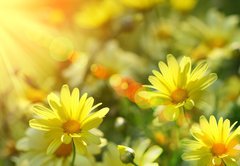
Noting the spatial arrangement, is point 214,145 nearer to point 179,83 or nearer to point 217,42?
point 179,83

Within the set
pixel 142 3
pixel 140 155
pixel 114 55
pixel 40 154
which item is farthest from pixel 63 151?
pixel 142 3

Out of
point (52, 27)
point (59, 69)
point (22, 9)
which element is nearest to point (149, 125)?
point (59, 69)

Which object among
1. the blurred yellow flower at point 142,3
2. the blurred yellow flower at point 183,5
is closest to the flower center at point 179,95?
the blurred yellow flower at point 142,3

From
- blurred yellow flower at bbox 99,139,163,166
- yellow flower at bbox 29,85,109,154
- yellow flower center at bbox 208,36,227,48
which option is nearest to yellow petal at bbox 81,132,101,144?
yellow flower at bbox 29,85,109,154

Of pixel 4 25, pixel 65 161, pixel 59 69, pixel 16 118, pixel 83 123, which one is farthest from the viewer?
pixel 4 25

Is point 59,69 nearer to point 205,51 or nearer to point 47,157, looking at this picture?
point 205,51

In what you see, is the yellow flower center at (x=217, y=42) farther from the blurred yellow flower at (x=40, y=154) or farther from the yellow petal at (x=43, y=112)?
the yellow petal at (x=43, y=112)

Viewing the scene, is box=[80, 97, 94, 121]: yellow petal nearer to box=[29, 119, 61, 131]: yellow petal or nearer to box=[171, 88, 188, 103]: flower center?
box=[29, 119, 61, 131]: yellow petal
